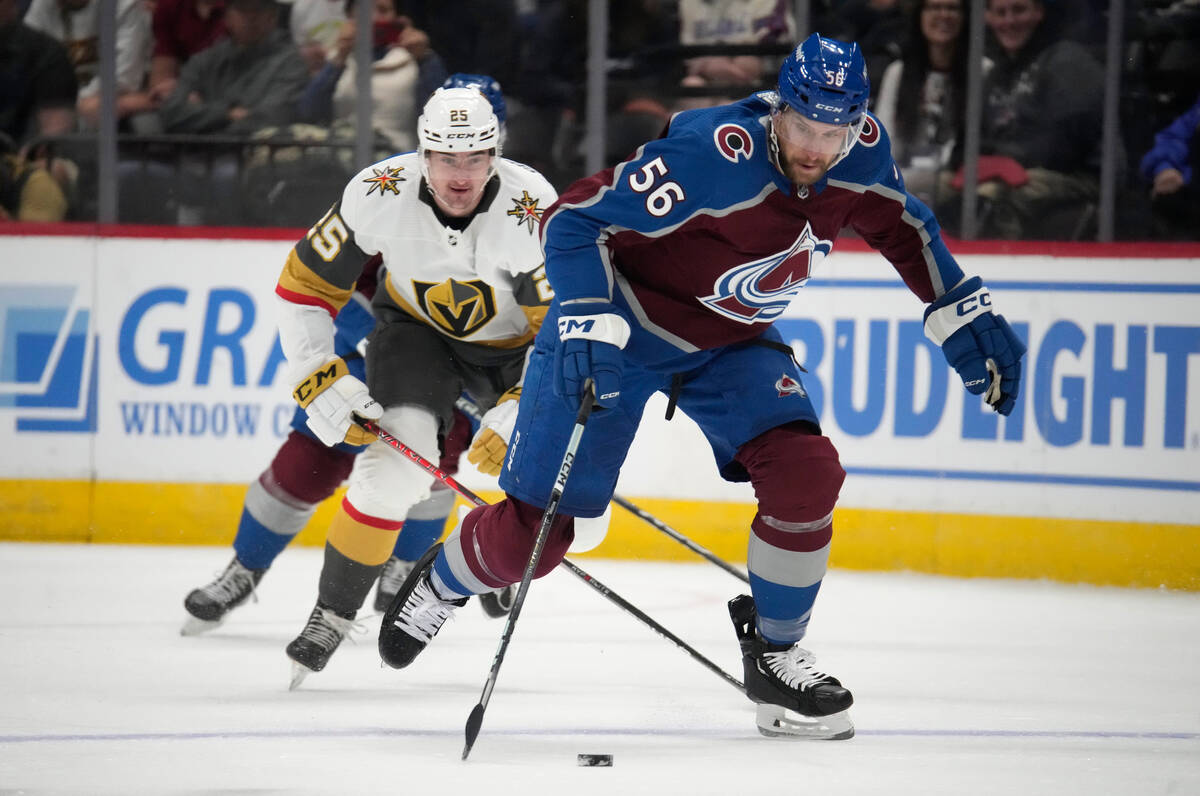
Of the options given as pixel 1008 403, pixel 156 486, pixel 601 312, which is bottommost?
pixel 156 486

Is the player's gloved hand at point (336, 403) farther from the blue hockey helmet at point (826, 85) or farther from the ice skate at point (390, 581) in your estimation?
the blue hockey helmet at point (826, 85)

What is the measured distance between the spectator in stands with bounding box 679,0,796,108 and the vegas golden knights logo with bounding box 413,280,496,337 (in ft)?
8.62

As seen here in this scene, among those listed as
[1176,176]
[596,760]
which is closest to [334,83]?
[1176,176]

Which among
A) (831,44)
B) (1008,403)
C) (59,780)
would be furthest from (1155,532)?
(59,780)

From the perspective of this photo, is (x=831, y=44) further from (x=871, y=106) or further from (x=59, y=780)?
(x=871, y=106)

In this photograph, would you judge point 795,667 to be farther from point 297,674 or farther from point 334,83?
point 334,83

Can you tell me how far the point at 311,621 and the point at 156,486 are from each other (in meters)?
2.31

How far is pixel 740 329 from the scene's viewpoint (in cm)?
305

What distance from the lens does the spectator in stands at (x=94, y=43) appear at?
19.8 ft

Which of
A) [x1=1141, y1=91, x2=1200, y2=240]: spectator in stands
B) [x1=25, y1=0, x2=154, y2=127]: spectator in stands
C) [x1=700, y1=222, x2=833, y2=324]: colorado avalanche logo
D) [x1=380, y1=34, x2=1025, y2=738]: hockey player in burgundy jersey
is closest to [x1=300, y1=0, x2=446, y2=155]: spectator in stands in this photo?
[x1=25, y1=0, x2=154, y2=127]: spectator in stands

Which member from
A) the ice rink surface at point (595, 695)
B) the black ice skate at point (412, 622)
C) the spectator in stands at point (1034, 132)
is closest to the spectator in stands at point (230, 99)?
the ice rink surface at point (595, 695)

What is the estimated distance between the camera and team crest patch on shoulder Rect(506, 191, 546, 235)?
3.55m

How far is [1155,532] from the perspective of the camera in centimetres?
490

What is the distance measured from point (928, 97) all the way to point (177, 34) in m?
2.97
